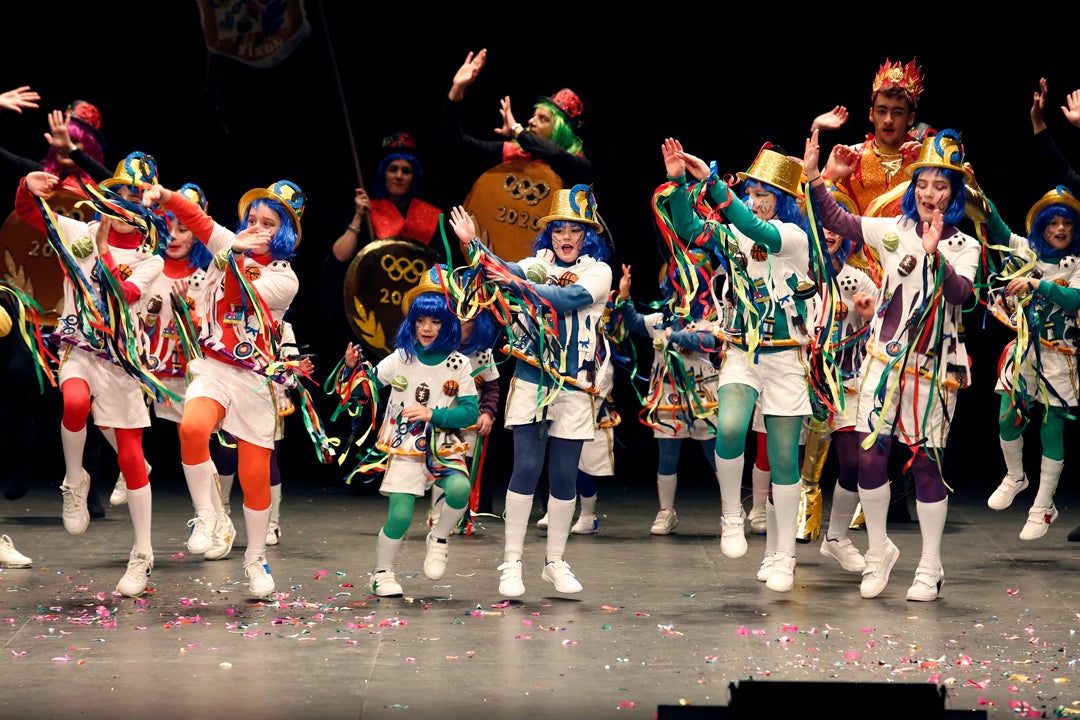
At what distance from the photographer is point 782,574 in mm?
5391

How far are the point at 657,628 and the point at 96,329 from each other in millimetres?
2263

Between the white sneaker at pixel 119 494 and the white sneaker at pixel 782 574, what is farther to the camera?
the white sneaker at pixel 119 494

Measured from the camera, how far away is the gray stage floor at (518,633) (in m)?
3.97

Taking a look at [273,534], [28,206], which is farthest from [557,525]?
[28,206]

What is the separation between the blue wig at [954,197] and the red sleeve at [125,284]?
276 cm

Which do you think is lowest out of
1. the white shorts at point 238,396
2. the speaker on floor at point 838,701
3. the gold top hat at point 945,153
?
the speaker on floor at point 838,701

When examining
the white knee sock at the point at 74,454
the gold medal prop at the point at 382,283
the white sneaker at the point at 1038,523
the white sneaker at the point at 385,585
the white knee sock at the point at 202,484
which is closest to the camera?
the white sneaker at the point at 385,585

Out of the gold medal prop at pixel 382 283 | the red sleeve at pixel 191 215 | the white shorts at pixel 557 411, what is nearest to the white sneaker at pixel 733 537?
the white shorts at pixel 557 411

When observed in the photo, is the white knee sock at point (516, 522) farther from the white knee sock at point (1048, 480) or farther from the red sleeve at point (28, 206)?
the white knee sock at point (1048, 480)

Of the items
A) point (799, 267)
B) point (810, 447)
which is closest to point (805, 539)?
point (810, 447)

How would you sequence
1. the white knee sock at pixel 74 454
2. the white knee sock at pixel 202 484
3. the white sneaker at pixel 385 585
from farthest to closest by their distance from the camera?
the white knee sock at pixel 74 454, the white knee sock at pixel 202 484, the white sneaker at pixel 385 585

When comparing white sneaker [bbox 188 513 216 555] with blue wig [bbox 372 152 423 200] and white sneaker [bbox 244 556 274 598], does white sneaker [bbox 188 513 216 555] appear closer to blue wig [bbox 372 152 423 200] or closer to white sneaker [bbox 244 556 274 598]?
white sneaker [bbox 244 556 274 598]

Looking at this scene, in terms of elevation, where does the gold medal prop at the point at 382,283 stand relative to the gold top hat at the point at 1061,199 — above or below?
below

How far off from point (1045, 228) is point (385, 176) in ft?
10.4
